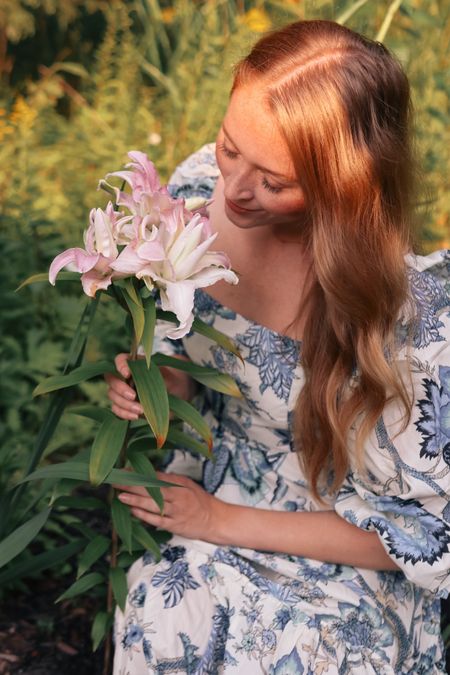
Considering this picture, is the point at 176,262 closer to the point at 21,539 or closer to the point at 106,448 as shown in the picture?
the point at 106,448

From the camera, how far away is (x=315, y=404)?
1.46 metres

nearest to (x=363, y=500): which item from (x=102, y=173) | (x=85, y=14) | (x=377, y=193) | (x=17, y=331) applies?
(x=377, y=193)

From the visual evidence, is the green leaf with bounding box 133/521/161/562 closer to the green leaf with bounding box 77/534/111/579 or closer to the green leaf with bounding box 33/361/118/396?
the green leaf with bounding box 77/534/111/579

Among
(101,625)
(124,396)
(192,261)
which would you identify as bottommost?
(101,625)

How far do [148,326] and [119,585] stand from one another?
50 centimetres

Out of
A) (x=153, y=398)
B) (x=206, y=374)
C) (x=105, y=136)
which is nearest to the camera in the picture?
(x=153, y=398)

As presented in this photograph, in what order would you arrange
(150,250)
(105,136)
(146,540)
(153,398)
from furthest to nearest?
(105,136) < (146,540) < (153,398) < (150,250)

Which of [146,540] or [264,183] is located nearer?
[264,183]

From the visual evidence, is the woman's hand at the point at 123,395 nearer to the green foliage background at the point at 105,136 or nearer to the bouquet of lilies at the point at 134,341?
the bouquet of lilies at the point at 134,341

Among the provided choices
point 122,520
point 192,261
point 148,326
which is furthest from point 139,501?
point 192,261

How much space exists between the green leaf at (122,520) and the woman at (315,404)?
29mm

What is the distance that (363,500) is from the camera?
4.91ft

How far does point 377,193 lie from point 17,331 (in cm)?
129

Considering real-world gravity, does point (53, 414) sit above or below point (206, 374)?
below
